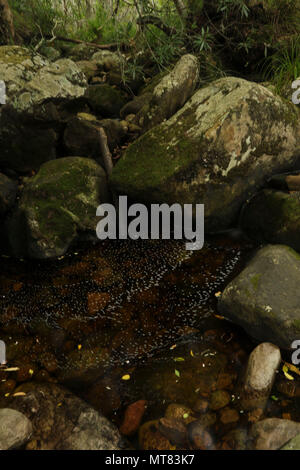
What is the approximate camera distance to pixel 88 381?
126 inches

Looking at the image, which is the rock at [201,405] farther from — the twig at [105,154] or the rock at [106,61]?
A: the rock at [106,61]

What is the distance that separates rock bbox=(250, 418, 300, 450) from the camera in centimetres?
252

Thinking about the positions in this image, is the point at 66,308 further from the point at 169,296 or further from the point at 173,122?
the point at 173,122

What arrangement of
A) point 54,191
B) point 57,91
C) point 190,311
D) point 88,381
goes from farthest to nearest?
point 57,91 < point 54,191 < point 190,311 < point 88,381

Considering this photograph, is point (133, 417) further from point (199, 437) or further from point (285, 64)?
point (285, 64)

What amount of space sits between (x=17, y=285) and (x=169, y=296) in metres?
2.00

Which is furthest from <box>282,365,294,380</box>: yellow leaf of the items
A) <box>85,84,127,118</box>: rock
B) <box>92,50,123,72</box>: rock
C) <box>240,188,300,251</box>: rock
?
<box>92,50,123,72</box>: rock

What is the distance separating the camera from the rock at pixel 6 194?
5367mm

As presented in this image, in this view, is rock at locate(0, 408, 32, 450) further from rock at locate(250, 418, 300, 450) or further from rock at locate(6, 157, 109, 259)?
rock at locate(6, 157, 109, 259)

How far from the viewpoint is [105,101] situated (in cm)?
834

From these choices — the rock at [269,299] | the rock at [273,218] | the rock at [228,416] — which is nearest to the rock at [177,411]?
the rock at [228,416]

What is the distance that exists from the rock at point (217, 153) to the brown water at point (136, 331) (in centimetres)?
70
